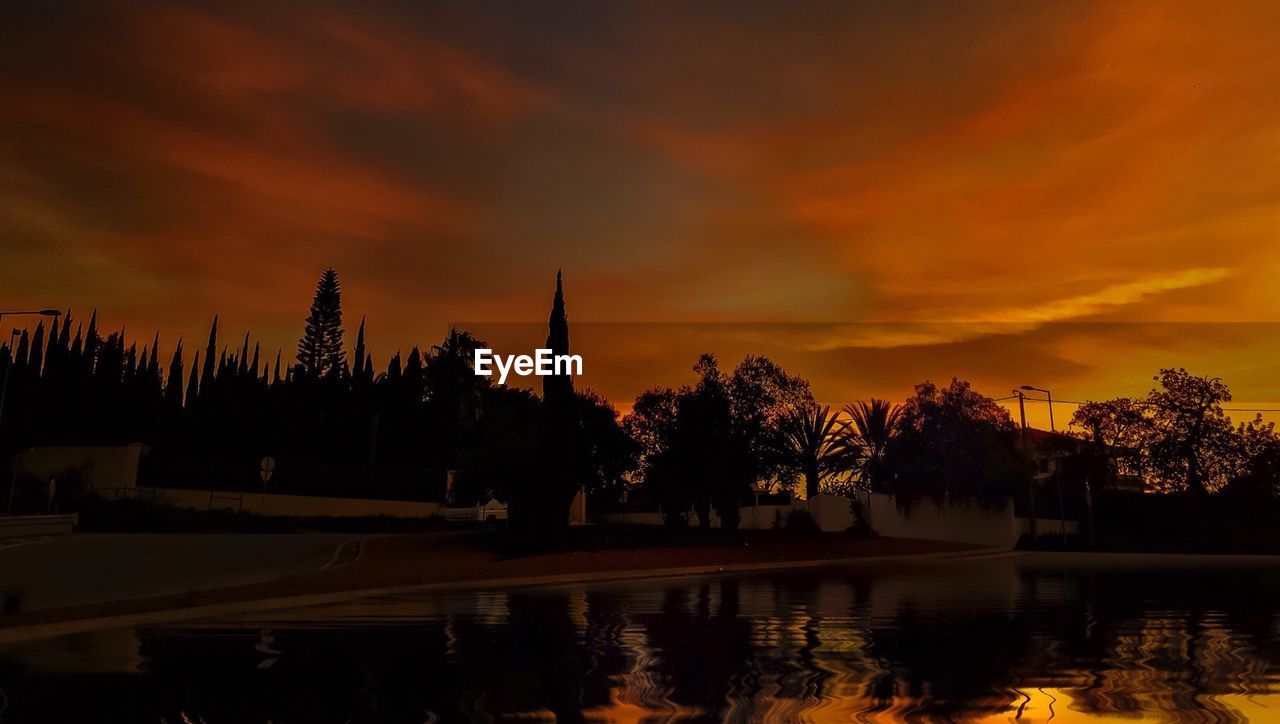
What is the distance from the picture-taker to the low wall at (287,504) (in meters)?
48.0

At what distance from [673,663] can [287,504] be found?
48.6 meters

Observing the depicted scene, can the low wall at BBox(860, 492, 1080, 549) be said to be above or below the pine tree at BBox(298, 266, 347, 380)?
below

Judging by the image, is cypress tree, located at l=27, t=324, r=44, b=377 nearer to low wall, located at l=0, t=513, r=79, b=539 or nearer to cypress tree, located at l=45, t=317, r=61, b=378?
cypress tree, located at l=45, t=317, r=61, b=378

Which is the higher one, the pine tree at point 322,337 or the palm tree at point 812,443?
the pine tree at point 322,337

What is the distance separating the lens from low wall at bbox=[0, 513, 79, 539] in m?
33.3

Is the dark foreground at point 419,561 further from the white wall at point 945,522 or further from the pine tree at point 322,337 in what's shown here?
the pine tree at point 322,337

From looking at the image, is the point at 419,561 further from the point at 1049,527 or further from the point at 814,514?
the point at 1049,527

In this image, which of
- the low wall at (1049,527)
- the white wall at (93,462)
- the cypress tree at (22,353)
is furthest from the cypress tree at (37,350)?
the low wall at (1049,527)

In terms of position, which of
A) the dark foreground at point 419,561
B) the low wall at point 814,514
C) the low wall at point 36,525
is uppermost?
the low wall at point 814,514

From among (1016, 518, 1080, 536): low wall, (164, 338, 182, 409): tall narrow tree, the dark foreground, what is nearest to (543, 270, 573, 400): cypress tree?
the dark foreground

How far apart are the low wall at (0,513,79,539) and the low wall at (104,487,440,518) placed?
26.5 ft

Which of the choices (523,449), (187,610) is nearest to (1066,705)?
(187,610)

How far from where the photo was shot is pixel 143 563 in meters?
24.5

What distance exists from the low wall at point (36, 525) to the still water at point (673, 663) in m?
23.3
